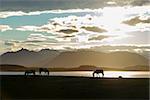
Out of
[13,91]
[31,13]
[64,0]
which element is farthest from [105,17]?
[13,91]

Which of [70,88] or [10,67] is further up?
[10,67]

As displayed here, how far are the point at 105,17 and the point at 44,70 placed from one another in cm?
134

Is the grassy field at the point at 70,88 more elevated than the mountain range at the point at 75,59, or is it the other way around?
the mountain range at the point at 75,59

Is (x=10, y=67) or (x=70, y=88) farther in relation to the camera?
(x=10, y=67)

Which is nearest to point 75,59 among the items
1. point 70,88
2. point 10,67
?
point 70,88

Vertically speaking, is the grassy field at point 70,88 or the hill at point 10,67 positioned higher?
the hill at point 10,67

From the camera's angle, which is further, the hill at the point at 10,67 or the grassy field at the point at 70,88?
the hill at the point at 10,67

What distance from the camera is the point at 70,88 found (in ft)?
24.4

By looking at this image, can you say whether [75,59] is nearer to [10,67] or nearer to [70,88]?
[70,88]

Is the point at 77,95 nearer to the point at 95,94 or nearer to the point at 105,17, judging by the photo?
the point at 95,94

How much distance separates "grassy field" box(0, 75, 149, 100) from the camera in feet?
22.7

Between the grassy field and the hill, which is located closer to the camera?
the grassy field

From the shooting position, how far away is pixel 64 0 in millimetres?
7172

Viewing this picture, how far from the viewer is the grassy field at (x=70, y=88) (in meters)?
6.93
